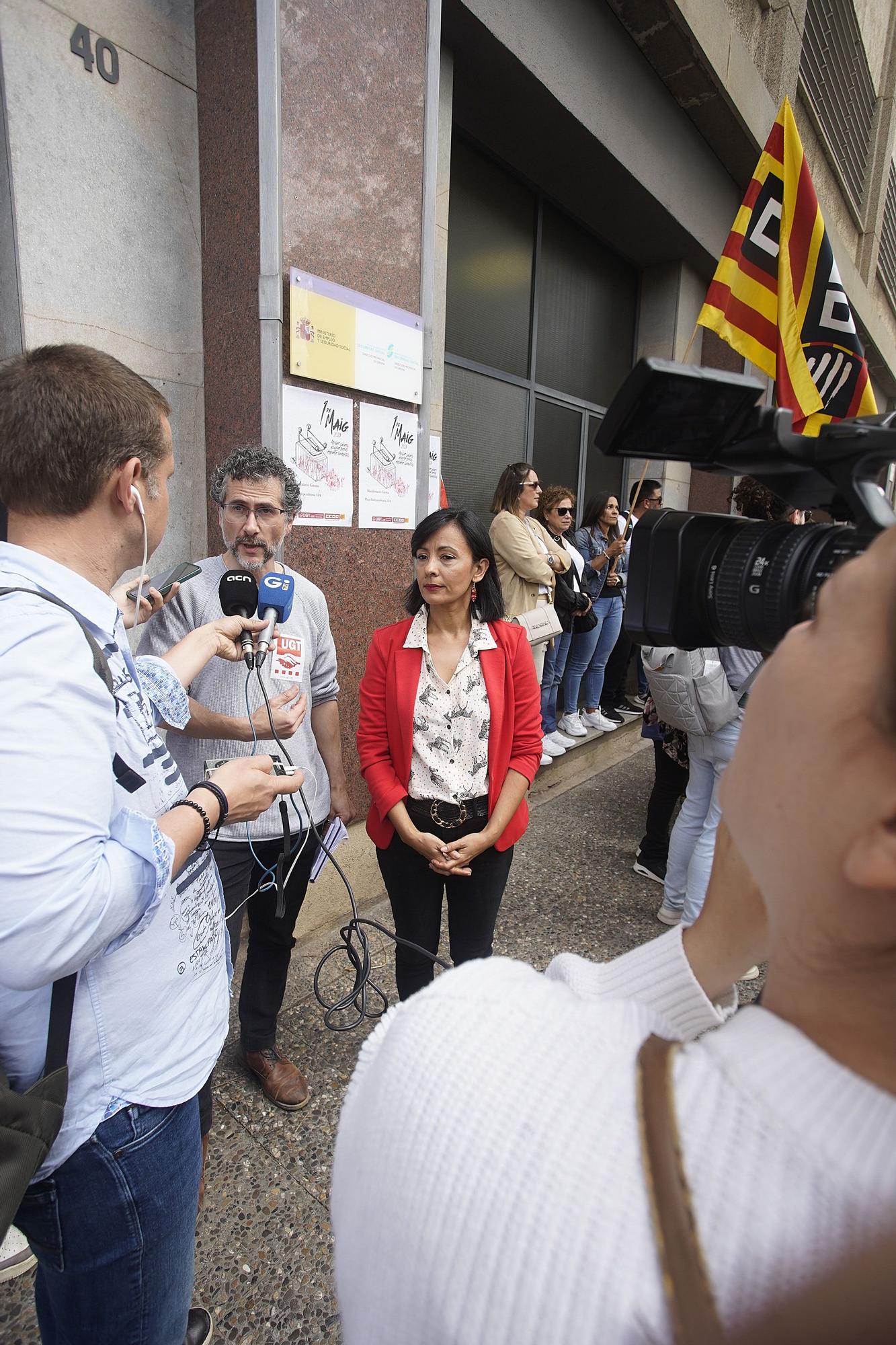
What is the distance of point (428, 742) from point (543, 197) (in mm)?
5224

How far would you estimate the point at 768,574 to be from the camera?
904mm

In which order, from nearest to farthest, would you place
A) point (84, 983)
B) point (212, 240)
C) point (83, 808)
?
point (83, 808), point (84, 983), point (212, 240)

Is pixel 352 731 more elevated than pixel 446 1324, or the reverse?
pixel 446 1324

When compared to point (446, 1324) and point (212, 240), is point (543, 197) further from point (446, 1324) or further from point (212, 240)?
point (446, 1324)

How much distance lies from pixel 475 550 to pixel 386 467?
3.76 feet

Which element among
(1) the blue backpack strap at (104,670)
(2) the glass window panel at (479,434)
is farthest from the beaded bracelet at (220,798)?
(2) the glass window panel at (479,434)

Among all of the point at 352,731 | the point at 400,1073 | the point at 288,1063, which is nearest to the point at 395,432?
the point at 352,731

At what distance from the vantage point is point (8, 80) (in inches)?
86.6

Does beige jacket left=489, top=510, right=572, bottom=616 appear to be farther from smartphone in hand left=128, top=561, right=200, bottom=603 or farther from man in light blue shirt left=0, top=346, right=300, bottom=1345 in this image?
man in light blue shirt left=0, top=346, right=300, bottom=1345

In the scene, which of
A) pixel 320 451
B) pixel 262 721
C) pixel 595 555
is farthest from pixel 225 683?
pixel 595 555

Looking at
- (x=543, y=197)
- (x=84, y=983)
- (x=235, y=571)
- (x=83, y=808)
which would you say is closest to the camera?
(x=83, y=808)

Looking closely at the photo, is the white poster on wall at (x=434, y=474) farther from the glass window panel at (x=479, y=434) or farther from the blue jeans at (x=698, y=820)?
the blue jeans at (x=698, y=820)

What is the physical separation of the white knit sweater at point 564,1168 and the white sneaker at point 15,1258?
1.80 meters

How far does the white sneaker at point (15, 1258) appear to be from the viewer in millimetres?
1784
